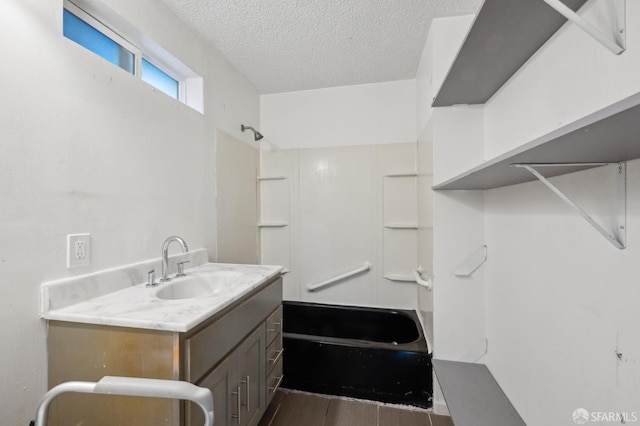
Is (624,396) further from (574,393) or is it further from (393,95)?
(393,95)

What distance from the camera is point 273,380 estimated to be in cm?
159

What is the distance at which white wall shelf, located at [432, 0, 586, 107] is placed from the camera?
2.78 ft

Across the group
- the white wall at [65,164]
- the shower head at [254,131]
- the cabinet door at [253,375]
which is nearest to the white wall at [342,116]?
the shower head at [254,131]

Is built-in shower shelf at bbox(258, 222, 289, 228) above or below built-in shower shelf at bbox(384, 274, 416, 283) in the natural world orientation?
above

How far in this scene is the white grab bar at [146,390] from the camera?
608 mm

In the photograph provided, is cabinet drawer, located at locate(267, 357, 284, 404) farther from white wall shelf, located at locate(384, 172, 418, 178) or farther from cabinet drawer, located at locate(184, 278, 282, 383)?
white wall shelf, located at locate(384, 172, 418, 178)

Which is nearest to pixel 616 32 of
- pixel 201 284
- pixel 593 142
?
pixel 593 142

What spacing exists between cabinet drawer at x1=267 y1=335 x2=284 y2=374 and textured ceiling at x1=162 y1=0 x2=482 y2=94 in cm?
204

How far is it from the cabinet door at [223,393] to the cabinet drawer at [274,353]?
36 centimetres

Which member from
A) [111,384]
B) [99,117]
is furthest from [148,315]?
[99,117]

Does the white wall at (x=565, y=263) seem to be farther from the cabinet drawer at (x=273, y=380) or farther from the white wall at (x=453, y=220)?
the cabinet drawer at (x=273, y=380)

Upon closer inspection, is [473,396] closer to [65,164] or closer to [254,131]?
[65,164]

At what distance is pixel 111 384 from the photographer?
0.63 m

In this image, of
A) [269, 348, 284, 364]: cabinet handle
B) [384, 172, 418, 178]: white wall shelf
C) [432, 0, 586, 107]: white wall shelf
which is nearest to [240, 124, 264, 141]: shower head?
[384, 172, 418, 178]: white wall shelf
